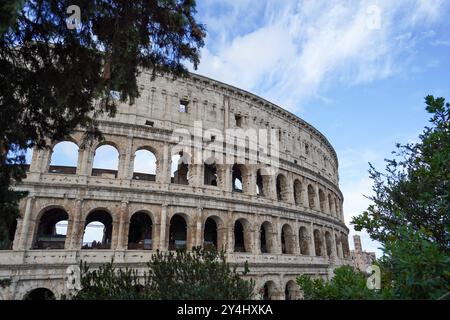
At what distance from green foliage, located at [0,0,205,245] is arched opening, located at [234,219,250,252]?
51.0 feet

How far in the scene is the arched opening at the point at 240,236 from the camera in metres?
21.0

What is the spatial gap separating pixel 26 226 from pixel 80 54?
41.0 feet

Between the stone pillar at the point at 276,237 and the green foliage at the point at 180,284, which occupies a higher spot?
the stone pillar at the point at 276,237

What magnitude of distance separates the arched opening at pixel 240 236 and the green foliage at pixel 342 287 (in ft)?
52.2

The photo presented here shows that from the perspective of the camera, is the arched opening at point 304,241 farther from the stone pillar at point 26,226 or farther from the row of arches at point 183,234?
the stone pillar at point 26,226

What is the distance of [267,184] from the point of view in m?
23.7

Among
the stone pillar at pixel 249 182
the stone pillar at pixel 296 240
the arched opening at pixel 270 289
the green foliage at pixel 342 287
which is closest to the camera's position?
the green foliage at pixel 342 287

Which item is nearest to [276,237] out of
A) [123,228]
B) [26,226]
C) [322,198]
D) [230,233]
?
[230,233]

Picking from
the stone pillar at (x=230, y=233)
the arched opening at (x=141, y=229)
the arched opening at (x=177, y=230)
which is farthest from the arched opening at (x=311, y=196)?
the arched opening at (x=141, y=229)

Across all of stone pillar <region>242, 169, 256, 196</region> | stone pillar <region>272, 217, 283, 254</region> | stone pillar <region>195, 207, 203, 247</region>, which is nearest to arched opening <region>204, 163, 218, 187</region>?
stone pillar <region>242, 169, 256, 196</region>

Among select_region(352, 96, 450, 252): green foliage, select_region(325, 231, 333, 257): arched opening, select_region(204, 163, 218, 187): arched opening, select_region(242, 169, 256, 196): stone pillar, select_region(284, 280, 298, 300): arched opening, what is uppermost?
select_region(204, 163, 218, 187): arched opening

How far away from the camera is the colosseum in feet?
52.3

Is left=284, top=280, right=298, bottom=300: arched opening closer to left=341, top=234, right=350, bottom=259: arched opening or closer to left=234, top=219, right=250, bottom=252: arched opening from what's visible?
left=234, top=219, right=250, bottom=252: arched opening

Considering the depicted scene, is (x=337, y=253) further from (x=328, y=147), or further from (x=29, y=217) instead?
(x=29, y=217)
